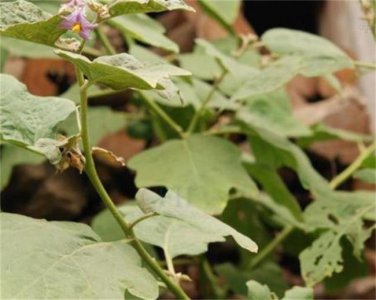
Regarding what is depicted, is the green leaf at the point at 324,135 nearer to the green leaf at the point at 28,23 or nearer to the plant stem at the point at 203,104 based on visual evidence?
the plant stem at the point at 203,104

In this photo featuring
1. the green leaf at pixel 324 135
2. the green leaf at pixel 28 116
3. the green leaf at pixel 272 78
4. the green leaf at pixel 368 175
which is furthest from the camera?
the green leaf at pixel 324 135

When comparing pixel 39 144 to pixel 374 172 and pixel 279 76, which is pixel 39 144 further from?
pixel 374 172

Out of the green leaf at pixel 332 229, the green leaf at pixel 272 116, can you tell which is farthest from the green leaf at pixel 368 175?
the green leaf at pixel 272 116

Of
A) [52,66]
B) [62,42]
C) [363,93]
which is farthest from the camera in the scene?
[363,93]

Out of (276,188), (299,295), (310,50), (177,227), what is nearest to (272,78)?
(310,50)

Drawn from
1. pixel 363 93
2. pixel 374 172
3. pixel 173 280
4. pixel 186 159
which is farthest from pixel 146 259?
pixel 363 93

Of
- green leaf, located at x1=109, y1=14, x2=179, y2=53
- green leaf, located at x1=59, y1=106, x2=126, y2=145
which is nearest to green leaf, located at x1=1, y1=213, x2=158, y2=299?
green leaf, located at x1=109, y1=14, x2=179, y2=53
